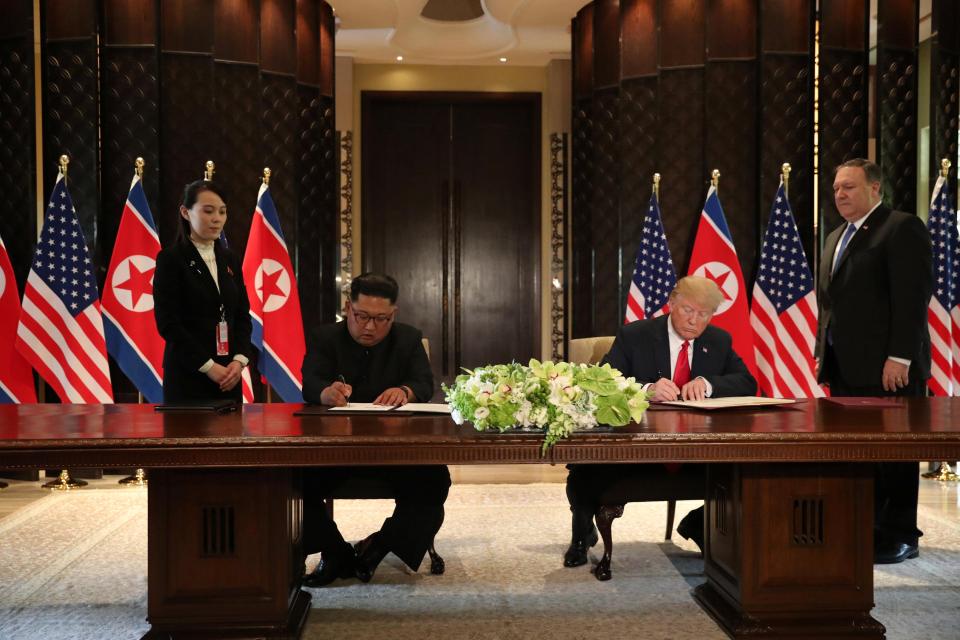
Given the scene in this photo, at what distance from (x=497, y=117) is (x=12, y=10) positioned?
438 centimetres

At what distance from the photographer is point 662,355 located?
10.9 ft

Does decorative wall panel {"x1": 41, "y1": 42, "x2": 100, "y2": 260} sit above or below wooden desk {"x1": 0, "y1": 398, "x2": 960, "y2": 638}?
above

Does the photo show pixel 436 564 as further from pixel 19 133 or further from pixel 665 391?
pixel 19 133

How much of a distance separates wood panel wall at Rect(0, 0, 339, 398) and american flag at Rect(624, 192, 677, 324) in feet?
7.29

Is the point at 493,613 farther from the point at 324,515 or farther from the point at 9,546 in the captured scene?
the point at 9,546

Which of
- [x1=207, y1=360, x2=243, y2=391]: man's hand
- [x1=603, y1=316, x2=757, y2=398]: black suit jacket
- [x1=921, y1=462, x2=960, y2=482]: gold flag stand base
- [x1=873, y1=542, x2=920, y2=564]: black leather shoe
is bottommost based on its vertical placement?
[x1=921, y1=462, x2=960, y2=482]: gold flag stand base

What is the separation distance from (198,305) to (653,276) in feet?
9.92

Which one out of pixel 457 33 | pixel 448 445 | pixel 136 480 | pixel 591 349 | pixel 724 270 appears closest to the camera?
pixel 448 445

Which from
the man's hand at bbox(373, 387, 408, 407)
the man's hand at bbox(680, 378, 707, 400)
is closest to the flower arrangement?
the man's hand at bbox(373, 387, 408, 407)

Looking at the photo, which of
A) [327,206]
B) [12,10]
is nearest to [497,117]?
[327,206]

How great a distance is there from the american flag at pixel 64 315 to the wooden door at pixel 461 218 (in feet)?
11.9

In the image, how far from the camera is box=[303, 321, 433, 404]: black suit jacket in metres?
3.27

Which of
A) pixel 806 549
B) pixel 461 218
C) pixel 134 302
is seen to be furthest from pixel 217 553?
pixel 461 218

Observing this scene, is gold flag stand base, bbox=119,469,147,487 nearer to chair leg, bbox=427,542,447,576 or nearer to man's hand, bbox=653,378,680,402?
chair leg, bbox=427,542,447,576
